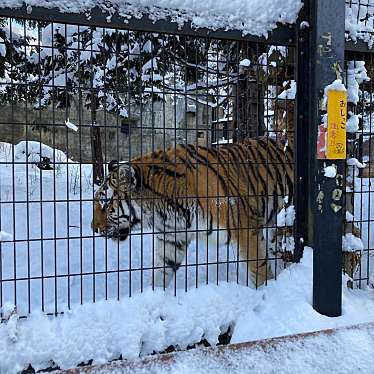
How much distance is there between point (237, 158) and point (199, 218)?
71 cm

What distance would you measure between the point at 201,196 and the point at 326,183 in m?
1.23

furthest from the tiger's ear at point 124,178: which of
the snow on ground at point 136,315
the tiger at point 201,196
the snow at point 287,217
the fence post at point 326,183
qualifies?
the fence post at point 326,183

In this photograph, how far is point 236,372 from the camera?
1.48 m

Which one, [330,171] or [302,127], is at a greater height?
[302,127]

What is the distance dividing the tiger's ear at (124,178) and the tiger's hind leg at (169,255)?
1.91ft

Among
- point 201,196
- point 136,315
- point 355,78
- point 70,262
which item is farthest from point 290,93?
point 70,262

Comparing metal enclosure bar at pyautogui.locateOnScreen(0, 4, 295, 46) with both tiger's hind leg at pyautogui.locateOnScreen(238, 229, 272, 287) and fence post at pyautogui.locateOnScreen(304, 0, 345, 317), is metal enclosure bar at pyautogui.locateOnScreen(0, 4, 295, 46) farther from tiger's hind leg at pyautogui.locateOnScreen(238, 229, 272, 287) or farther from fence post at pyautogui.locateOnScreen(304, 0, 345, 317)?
tiger's hind leg at pyautogui.locateOnScreen(238, 229, 272, 287)

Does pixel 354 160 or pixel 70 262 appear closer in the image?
pixel 354 160

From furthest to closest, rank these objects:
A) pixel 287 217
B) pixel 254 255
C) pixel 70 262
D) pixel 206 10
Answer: pixel 70 262 < pixel 254 255 < pixel 287 217 < pixel 206 10

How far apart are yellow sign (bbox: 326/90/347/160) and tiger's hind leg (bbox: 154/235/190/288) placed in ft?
5.87

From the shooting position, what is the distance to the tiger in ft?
12.9

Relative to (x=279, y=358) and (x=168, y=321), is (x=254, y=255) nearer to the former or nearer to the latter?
(x=168, y=321)

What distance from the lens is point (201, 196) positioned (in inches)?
154

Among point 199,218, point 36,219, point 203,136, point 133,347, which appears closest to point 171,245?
point 199,218
